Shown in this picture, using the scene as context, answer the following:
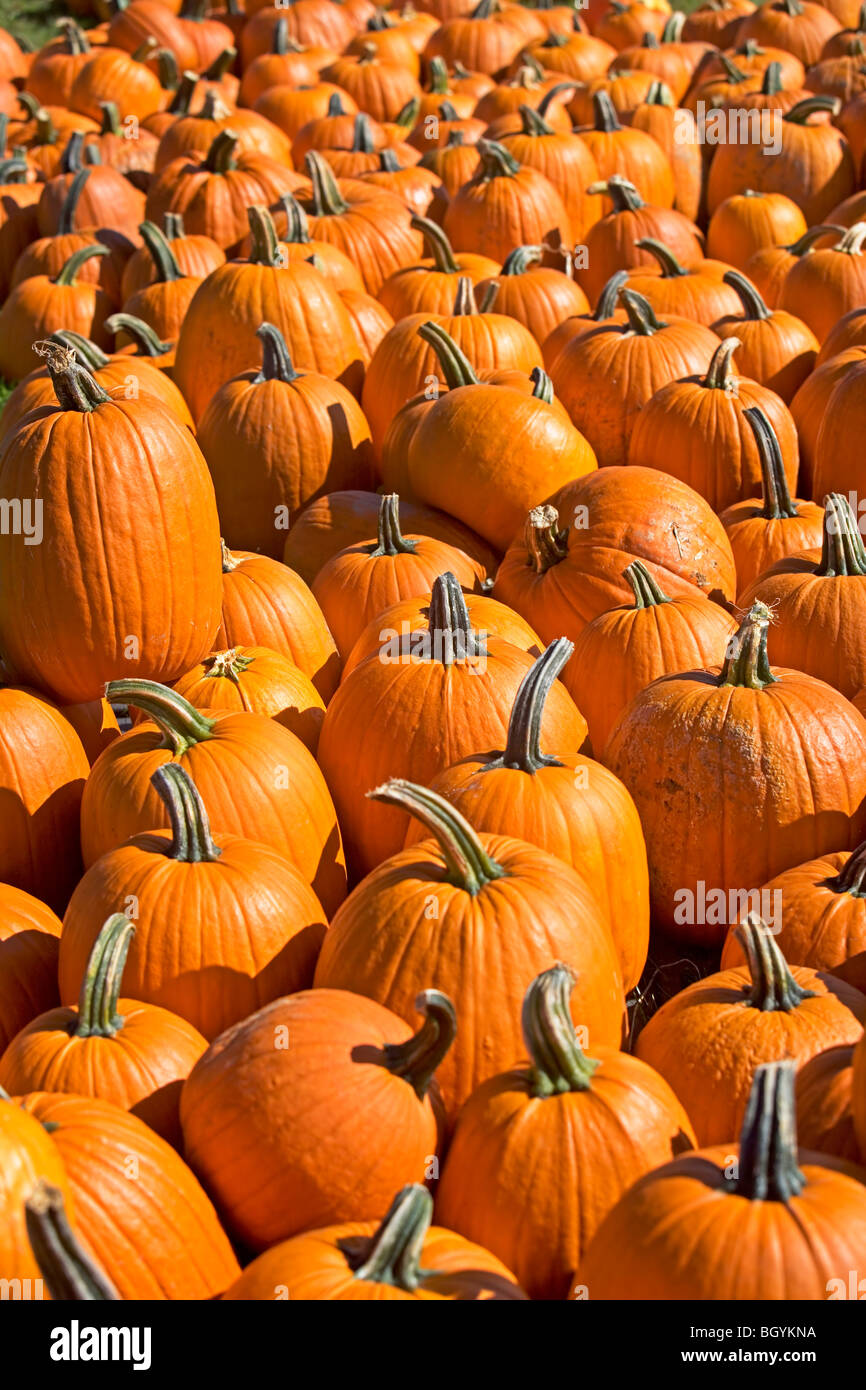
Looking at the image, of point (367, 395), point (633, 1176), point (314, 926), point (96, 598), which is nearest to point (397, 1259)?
point (633, 1176)

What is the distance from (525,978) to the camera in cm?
238

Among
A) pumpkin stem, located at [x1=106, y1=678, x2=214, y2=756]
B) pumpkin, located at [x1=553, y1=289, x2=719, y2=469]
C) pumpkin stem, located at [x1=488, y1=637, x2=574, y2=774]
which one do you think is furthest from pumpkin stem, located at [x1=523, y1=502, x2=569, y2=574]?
pumpkin stem, located at [x1=106, y1=678, x2=214, y2=756]

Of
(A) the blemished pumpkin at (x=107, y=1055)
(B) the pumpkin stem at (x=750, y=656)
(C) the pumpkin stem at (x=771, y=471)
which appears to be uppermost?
(C) the pumpkin stem at (x=771, y=471)

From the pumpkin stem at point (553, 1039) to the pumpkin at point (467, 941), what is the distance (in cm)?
24

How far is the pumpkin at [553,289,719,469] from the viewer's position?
484 centimetres

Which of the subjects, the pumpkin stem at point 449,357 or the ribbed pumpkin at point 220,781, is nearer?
A: the ribbed pumpkin at point 220,781

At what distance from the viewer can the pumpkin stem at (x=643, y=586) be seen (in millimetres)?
3570

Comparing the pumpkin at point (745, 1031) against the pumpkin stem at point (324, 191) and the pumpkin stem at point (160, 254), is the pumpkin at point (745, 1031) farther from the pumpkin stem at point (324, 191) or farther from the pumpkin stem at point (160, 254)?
the pumpkin stem at point (324, 191)

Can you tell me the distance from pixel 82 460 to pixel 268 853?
0.99 meters

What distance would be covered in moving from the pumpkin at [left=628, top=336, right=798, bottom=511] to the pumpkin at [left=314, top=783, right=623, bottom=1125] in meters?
2.37

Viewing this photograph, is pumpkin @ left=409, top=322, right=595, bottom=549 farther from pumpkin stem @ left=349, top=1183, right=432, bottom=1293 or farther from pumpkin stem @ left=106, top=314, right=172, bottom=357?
pumpkin stem @ left=349, top=1183, right=432, bottom=1293

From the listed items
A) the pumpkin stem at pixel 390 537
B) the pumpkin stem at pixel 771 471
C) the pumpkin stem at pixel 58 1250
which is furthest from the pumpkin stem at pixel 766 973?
the pumpkin stem at pixel 771 471

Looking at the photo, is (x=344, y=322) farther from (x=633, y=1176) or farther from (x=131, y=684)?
→ (x=633, y=1176)

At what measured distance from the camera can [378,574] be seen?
12.7 ft
